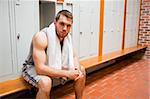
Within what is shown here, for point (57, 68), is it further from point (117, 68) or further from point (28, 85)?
point (117, 68)

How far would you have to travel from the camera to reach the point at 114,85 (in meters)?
3.36

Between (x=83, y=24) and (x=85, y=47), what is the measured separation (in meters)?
0.43

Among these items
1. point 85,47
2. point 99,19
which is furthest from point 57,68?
point 99,19

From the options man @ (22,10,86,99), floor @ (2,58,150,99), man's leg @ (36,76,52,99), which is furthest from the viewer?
floor @ (2,58,150,99)

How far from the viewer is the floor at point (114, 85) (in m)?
2.87

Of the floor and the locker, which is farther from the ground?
the locker

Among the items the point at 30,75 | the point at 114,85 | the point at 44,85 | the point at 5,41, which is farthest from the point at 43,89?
the point at 114,85

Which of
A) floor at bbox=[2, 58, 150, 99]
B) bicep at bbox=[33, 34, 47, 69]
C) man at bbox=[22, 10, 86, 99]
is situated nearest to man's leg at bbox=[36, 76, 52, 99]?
man at bbox=[22, 10, 86, 99]

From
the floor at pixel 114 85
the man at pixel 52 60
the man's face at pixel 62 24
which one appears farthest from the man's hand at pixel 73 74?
the floor at pixel 114 85

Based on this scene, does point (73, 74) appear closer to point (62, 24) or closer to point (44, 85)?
point (44, 85)

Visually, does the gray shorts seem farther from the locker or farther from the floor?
the floor

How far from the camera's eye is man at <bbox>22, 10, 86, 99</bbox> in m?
2.08

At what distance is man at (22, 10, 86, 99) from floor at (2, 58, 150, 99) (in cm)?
60

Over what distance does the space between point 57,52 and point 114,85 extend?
150 centimetres
